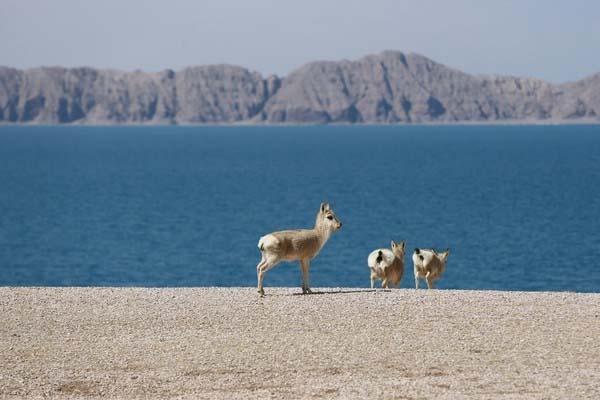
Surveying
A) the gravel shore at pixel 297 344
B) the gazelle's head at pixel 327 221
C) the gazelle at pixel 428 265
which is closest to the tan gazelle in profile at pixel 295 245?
the gazelle's head at pixel 327 221

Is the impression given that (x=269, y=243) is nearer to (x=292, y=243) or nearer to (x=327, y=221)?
(x=292, y=243)

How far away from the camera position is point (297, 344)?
1636 centimetres

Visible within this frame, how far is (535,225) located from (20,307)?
182 ft

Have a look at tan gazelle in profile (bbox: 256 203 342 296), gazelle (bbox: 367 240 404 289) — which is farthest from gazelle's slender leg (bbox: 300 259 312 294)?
gazelle (bbox: 367 240 404 289)

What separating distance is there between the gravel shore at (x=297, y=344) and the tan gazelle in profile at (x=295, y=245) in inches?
25.9

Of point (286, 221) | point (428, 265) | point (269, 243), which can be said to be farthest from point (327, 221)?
point (286, 221)

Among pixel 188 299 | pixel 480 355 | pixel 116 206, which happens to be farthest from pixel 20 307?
pixel 116 206

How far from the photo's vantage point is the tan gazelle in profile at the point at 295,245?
821 inches

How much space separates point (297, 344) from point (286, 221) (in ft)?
185

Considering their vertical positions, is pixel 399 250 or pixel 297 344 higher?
pixel 297 344

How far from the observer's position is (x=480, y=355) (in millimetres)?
15633

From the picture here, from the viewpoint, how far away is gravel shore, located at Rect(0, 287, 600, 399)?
13.9m

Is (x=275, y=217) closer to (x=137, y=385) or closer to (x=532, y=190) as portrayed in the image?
(x=532, y=190)

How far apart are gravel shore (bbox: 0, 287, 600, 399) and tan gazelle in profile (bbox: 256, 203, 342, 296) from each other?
0.66 metres
